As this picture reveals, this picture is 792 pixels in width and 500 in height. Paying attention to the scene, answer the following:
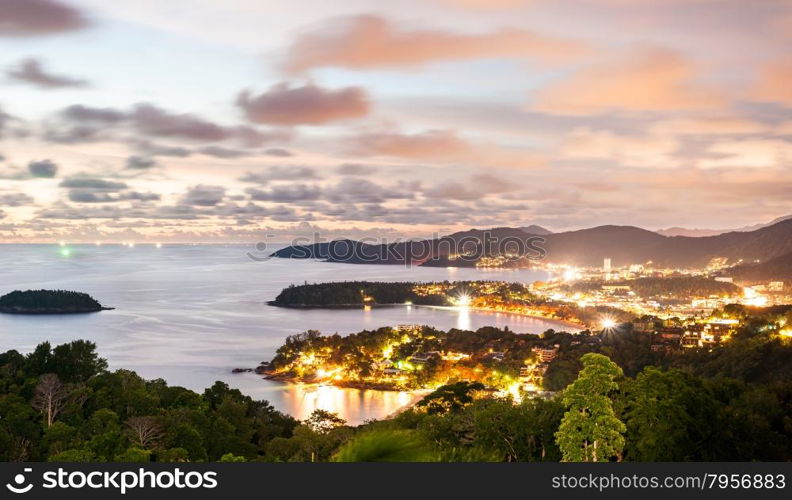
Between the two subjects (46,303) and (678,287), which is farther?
(678,287)

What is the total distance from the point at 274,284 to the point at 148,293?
80.7 feet

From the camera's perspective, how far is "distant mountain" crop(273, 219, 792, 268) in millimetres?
121306

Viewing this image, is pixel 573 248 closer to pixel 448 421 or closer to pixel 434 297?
pixel 434 297

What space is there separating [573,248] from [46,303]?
136 metres

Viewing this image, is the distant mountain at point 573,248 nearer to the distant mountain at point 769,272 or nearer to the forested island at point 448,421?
the distant mountain at point 769,272

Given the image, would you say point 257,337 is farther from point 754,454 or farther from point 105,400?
point 754,454

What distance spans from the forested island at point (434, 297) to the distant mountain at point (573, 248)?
153ft

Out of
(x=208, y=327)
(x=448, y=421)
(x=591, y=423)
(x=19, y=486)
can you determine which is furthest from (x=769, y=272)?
(x=19, y=486)

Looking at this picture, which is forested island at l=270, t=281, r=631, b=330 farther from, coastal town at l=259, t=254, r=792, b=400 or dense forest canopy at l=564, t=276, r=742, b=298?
coastal town at l=259, t=254, r=792, b=400

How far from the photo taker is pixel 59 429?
11891 millimetres

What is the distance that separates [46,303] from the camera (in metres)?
66.0

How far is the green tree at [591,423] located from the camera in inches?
353

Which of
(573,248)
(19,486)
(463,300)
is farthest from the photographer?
(573,248)

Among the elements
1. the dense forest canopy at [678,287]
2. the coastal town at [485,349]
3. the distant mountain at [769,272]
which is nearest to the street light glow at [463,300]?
the dense forest canopy at [678,287]
